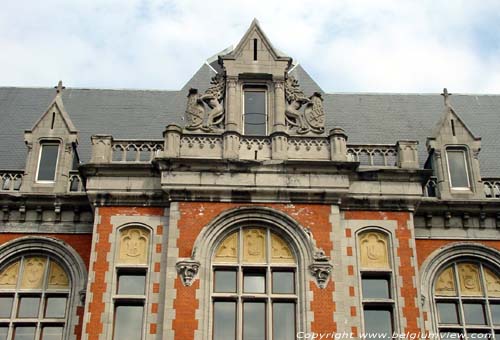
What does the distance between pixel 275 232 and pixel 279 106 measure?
391cm

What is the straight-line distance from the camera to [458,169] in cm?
2345

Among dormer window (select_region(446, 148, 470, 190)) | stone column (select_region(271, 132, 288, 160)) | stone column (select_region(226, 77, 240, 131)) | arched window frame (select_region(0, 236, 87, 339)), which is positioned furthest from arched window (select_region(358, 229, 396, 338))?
arched window frame (select_region(0, 236, 87, 339))

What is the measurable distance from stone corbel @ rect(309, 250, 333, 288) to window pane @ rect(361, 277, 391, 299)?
3.99ft

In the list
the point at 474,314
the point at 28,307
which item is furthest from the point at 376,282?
the point at 28,307

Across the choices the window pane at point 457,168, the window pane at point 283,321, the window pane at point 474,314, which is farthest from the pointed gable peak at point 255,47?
the window pane at point 474,314

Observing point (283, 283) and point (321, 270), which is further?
point (283, 283)

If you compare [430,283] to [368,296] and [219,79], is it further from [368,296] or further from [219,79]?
[219,79]

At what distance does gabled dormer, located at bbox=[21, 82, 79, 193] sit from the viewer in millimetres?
22734

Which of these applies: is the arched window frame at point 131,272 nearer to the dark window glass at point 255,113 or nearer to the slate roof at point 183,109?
the dark window glass at point 255,113

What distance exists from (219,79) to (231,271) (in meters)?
6.08

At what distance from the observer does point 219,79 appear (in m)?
22.9

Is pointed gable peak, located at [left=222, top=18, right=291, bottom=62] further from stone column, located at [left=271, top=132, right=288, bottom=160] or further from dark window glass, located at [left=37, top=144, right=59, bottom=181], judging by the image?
dark window glass, located at [left=37, top=144, right=59, bottom=181]

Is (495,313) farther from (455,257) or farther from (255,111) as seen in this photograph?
(255,111)

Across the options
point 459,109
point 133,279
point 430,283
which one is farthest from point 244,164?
point 459,109
